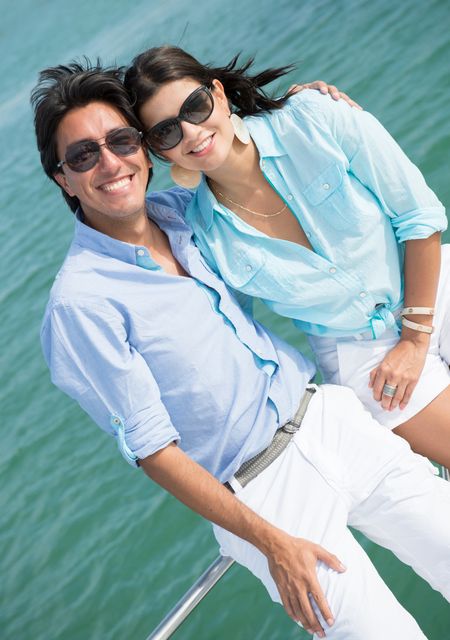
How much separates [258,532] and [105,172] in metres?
1.16

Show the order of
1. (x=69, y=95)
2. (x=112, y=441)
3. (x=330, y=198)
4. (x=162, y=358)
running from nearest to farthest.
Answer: (x=162, y=358), (x=69, y=95), (x=330, y=198), (x=112, y=441)

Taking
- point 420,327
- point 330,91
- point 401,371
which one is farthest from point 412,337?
point 330,91

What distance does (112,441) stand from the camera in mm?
6570

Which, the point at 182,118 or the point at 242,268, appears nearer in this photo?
the point at 182,118

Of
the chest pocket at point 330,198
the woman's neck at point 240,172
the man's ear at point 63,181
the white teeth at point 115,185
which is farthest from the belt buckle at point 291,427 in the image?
the man's ear at point 63,181

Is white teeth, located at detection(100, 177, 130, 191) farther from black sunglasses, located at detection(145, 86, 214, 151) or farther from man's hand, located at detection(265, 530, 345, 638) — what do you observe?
man's hand, located at detection(265, 530, 345, 638)

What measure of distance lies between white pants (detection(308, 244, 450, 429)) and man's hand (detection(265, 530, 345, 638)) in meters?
0.63

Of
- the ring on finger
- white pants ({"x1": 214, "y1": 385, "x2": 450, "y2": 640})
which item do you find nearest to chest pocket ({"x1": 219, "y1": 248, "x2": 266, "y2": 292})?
white pants ({"x1": 214, "y1": 385, "x2": 450, "y2": 640})

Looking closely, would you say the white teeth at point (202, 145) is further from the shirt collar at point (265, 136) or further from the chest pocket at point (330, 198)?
the chest pocket at point (330, 198)

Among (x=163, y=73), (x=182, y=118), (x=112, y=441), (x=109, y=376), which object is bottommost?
(x=112, y=441)

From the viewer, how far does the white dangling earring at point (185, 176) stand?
2938 millimetres

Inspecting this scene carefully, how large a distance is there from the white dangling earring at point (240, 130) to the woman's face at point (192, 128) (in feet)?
0.11

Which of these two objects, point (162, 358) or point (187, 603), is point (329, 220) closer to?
point (162, 358)

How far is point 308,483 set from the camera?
263cm
